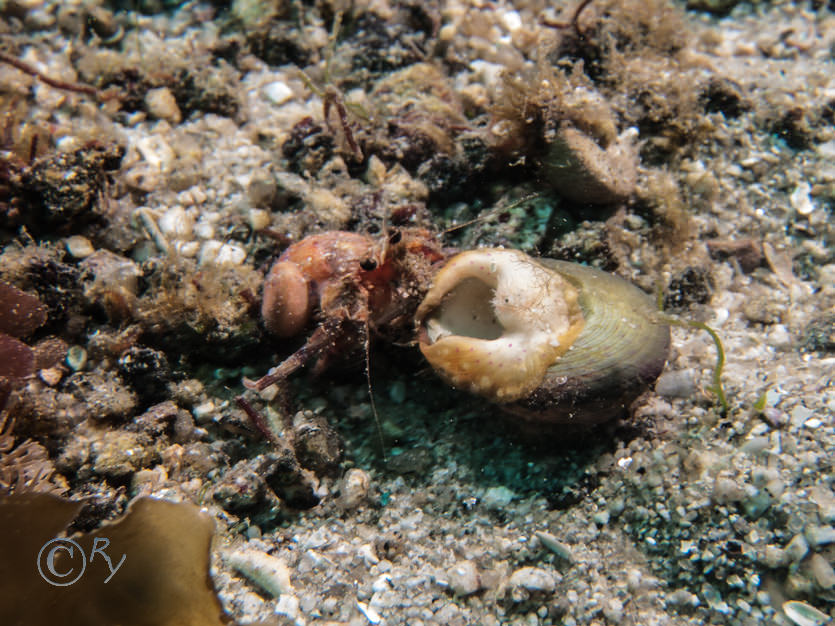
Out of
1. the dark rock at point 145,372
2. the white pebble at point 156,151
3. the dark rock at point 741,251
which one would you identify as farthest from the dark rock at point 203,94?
the dark rock at point 741,251

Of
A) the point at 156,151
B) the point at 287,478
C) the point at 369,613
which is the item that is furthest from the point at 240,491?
the point at 156,151

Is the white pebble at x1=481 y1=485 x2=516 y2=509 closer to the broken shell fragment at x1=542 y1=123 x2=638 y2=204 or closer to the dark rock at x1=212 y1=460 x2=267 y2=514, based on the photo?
the dark rock at x1=212 y1=460 x2=267 y2=514

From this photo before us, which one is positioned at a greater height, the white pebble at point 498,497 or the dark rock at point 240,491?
the dark rock at point 240,491

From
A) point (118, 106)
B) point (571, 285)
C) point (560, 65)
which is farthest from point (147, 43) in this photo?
point (571, 285)

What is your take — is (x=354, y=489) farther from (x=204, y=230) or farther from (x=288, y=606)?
(x=204, y=230)

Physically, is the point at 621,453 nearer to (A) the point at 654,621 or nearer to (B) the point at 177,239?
(A) the point at 654,621

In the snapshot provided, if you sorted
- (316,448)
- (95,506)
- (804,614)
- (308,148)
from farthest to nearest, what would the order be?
(308,148)
(316,448)
(95,506)
(804,614)

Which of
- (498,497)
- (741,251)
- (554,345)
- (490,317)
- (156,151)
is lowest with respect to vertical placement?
(498,497)

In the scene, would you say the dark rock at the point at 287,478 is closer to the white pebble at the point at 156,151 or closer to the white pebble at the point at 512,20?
the white pebble at the point at 156,151

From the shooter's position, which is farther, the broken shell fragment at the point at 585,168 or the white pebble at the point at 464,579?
the broken shell fragment at the point at 585,168

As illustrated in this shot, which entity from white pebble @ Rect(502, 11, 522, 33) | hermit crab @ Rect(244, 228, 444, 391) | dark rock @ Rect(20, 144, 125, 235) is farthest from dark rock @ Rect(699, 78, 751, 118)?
dark rock @ Rect(20, 144, 125, 235)
